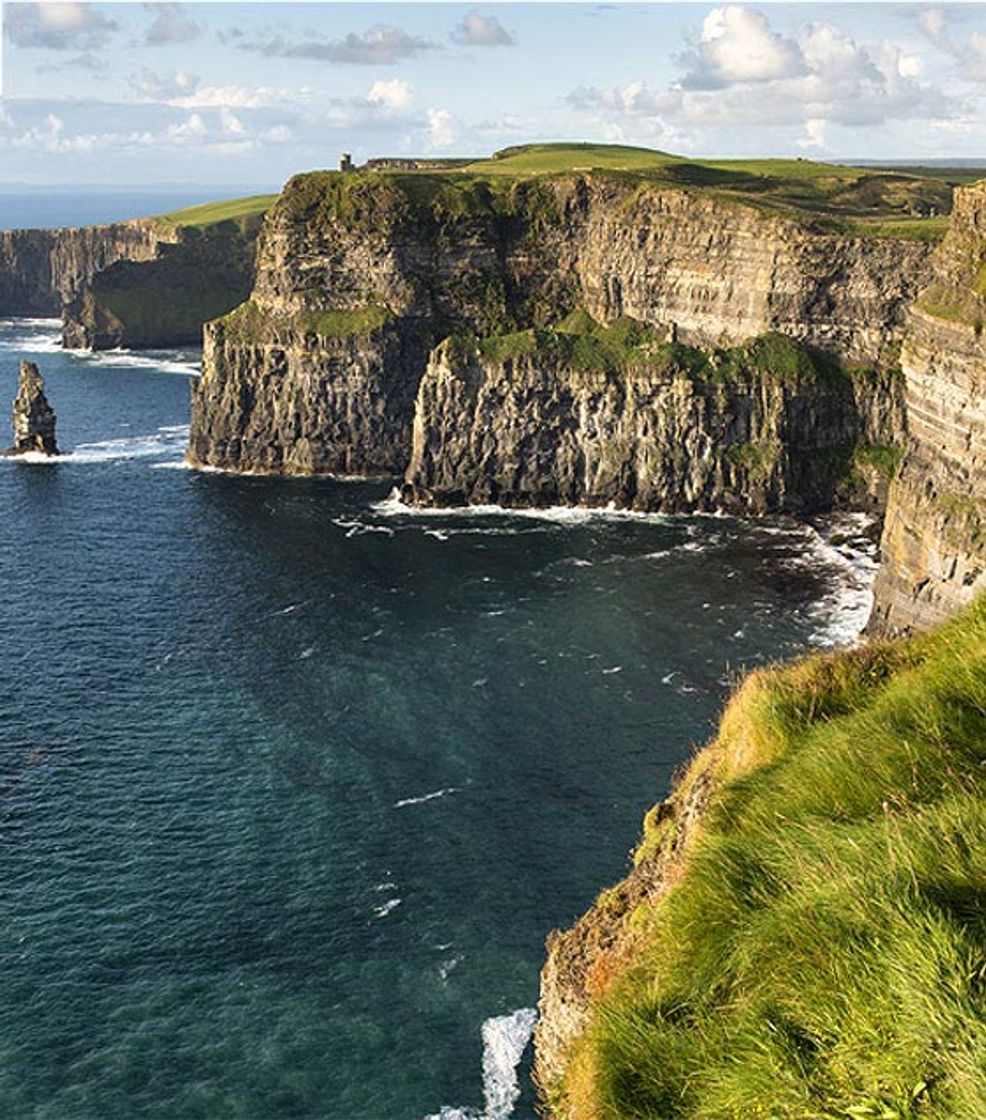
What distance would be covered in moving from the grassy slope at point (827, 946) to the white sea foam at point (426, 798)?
4702 cm

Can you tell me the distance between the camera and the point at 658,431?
126 m

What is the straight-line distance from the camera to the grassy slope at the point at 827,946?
10938mm

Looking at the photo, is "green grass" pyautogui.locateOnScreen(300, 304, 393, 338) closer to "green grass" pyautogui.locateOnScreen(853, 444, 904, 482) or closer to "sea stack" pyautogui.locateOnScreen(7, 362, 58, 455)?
"sea stack" pyautogui.locateOnScreen(7, 362, 58, 455)

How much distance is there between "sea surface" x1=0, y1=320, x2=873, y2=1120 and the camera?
46.1 m

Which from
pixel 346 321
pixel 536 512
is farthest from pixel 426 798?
pixel 346 321

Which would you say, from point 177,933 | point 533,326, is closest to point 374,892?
point 177,933

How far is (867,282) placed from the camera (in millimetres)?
124188

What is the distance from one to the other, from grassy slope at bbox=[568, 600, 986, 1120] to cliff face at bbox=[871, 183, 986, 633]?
60.3 m

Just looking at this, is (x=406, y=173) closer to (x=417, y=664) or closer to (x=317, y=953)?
(x=417, y=664)

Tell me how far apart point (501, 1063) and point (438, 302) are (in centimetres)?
11682

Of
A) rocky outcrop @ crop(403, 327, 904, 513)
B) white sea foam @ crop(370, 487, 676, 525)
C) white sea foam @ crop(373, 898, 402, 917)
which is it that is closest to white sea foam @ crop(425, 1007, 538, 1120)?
white sea foam @ crop(373, 898, 402, 917)

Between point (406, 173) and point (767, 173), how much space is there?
193 ft

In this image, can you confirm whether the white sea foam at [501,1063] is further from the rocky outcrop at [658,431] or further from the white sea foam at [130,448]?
the white sea foam at [130,448]

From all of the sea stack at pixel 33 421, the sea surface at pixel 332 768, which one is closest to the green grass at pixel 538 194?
the sea stack at pixel 33 421
